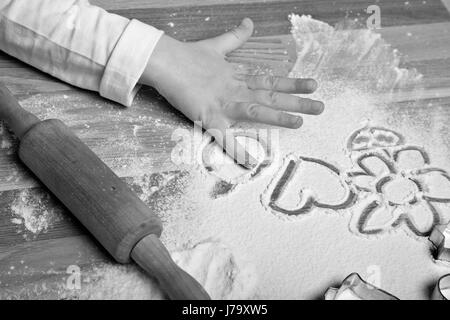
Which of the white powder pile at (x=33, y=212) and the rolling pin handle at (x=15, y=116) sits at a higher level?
the rolling pin handle at (x=15, y=116)

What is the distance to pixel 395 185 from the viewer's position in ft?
2.77

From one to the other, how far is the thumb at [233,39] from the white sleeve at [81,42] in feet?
0.33

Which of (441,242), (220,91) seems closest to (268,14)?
(220,91)

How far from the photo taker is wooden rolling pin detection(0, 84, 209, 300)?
2.29 feet

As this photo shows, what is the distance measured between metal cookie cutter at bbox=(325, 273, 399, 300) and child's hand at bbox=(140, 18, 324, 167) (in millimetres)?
217

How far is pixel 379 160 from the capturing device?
87cm

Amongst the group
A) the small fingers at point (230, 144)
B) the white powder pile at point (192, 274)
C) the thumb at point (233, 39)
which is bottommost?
the white powder pile at point (192, 274)

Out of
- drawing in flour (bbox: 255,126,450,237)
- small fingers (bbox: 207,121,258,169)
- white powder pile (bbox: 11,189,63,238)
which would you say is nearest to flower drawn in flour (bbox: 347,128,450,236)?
drawing in flour (bbox: 255,126,450,237)

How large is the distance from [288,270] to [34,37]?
50 centimetres

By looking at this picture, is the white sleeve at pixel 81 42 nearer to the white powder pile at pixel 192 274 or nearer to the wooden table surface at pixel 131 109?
the wooden table surface at pixel 131 109

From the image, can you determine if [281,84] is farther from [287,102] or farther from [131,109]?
[131,109]

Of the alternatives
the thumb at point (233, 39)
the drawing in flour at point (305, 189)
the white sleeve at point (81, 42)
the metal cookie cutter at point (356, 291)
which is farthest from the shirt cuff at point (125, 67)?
the metal cookie cutter at point (356, 291)

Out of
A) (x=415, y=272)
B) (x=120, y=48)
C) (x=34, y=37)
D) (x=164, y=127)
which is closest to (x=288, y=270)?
(x=415, y=272)

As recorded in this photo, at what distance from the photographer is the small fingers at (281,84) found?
3.01 feet
